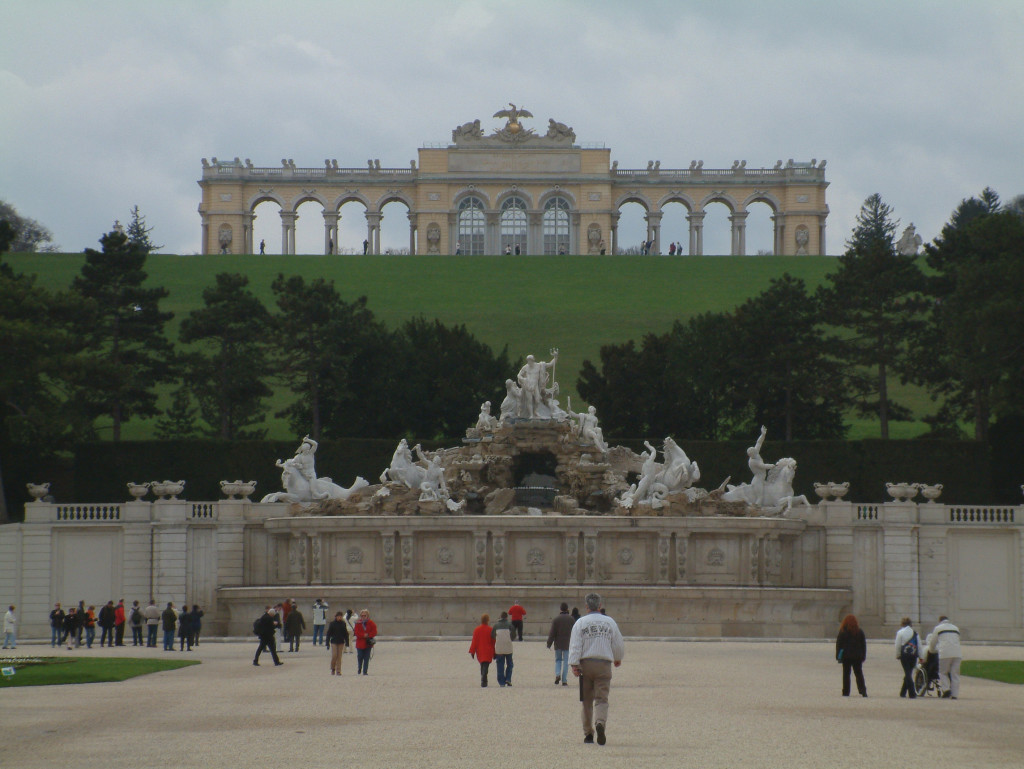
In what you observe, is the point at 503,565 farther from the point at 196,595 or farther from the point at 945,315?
the point at 945,315

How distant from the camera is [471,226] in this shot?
114375mm

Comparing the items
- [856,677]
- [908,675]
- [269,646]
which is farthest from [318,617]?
[908,675]

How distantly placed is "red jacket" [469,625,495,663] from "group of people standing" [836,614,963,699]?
5.36 metres

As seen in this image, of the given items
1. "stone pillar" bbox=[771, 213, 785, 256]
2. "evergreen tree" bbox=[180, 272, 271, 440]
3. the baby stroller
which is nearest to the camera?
the baby stroller

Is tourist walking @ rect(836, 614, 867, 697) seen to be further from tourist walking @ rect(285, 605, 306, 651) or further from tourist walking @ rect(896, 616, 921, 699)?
tourist walking @ rect(285, 605, 306, 651)

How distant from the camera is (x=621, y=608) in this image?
1547 inches

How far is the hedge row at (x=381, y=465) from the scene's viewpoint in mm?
53062

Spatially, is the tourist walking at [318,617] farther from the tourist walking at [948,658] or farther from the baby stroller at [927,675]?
the tourist walking at [948,658]

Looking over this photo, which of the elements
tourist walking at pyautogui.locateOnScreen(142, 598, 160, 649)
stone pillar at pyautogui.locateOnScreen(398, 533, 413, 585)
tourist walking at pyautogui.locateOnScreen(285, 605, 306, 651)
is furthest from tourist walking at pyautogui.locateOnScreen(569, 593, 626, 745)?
stone pillar at pyautogui.locateOnScreen(398, 533, 413, 585)

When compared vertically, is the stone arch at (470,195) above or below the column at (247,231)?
above

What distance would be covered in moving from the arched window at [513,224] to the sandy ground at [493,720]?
86.9m

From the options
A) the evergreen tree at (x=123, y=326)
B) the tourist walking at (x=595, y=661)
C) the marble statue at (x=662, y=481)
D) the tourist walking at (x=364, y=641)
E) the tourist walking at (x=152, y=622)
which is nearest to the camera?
the tourist walking at (x=595, y=661)

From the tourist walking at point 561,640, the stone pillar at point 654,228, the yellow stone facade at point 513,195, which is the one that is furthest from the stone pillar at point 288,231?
the tourist walking at point 561,640

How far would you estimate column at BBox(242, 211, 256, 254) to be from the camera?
374ft
